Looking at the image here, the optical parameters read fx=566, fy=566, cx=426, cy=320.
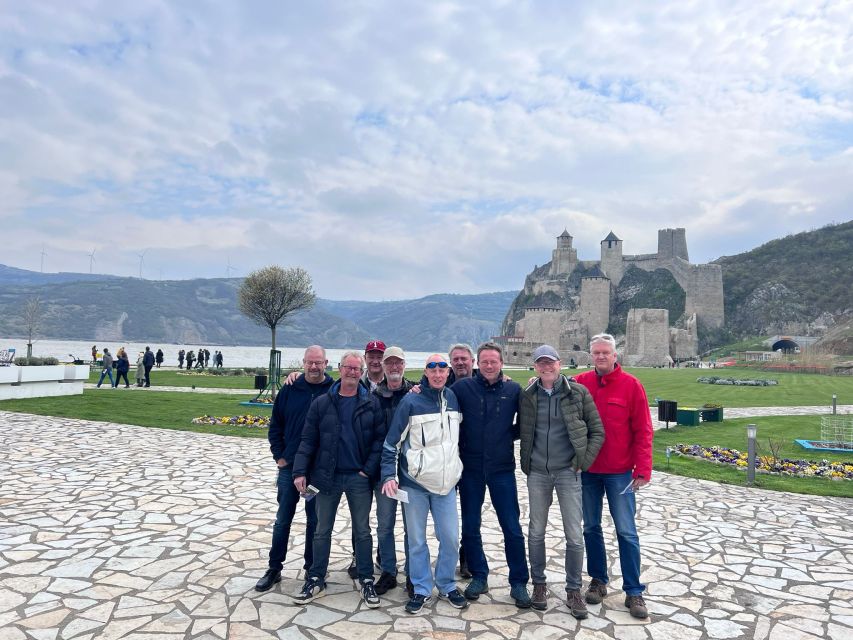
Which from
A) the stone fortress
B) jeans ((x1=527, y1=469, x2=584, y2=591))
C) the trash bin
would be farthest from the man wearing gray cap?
the stone fortress

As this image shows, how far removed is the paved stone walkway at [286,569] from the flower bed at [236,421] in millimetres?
5681

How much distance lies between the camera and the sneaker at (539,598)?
4789 mm

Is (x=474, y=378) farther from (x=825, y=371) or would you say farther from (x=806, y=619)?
(x=825, y=371)

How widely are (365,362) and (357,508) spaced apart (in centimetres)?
133

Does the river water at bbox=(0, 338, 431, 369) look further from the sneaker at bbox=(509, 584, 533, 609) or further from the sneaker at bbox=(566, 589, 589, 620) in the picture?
the sneaker at bbox=(566, 589, 589, 620)

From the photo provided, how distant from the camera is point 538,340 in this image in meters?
93.4

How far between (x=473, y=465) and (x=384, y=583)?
1.35 meters

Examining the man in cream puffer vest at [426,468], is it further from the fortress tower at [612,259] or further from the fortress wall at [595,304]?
the fortress tower at [612,259]

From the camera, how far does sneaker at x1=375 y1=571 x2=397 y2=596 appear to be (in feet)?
16.6

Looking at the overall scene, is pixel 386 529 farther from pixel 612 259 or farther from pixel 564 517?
pixel 612 259

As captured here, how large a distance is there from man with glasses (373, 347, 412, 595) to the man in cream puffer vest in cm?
27

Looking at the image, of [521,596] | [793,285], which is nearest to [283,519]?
[521,596]

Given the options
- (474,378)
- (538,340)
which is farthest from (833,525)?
(538,340)

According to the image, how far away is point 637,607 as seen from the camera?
4.68 meters
